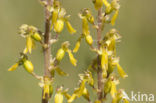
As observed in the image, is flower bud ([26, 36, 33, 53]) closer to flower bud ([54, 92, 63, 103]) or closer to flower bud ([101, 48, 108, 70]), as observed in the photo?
flower bud ([54, 92, 63, 103])

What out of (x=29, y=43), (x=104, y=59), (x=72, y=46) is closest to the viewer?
(x=104, y=59)

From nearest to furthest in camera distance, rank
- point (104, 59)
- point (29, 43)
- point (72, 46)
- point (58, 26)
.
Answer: point (104, 59)
point (58, 26)
point (29, 43)
point (72, 46)

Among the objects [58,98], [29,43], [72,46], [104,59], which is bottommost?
[58,98]

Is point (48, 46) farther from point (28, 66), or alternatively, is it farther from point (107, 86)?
point (107, 86)

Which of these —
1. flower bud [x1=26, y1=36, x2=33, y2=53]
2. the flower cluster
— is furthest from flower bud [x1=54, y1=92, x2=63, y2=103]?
flower bud [x1=26, y1=36, x2=33, y2=53]

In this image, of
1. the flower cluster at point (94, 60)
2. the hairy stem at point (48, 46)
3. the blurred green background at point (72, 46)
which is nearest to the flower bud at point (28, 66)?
the flower cluster at point (94, 60)

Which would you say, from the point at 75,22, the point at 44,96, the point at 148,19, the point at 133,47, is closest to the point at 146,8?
the point at 148,19

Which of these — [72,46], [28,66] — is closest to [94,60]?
[28,66]

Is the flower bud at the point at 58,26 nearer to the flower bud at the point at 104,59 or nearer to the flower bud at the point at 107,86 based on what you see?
the flower bud at the point at 104,59

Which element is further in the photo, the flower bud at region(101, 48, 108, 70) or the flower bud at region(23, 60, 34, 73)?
the flower bud at region(23, 60, 34, 73)
